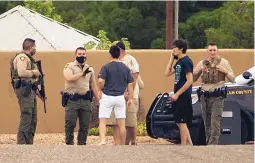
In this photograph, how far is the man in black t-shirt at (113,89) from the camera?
39.0 feet

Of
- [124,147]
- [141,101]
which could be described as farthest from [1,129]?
[124,147]

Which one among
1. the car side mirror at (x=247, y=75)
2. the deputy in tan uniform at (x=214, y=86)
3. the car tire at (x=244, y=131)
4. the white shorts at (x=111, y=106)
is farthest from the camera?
the car side mirror at (x=247, y=75)

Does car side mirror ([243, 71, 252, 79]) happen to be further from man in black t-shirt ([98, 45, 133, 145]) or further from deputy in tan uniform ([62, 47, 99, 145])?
deputy in tan uniform ([62, 47, 99, 145])

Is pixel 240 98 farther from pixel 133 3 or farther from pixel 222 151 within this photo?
pixel 133 3

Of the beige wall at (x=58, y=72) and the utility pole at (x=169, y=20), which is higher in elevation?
the utility pole at (x=169, y=20)

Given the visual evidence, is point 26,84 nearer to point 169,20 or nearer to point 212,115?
point 212,115

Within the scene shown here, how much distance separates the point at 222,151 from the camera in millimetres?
10766

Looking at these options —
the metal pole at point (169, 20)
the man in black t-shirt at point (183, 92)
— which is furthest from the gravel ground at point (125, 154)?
the metal pole at point (169, 20)

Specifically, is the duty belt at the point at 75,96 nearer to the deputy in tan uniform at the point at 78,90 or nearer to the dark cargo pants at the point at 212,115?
the deputy in tan uniform at the point at 78,90

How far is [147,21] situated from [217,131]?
38.5m

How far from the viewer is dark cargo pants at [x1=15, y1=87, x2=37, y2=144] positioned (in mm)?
12195

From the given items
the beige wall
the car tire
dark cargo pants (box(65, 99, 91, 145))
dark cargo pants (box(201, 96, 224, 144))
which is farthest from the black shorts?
the beige wall

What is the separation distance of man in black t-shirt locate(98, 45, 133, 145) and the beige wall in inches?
227

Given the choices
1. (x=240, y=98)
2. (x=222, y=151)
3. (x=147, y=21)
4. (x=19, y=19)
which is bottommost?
(x=222, y=151)
